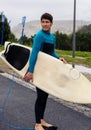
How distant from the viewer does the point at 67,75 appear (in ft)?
18.1

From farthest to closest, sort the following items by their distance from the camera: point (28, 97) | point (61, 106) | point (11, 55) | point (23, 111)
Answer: point (28, 97), point (61, 106), point (23, 111), point (11, 55)

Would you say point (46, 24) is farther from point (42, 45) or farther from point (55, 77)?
point (55, 77)

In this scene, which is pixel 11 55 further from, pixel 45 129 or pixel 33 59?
pixel 45 129

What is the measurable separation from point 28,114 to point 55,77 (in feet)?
5.47

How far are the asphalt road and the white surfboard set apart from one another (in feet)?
2.71

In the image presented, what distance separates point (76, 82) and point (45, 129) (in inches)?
32.5

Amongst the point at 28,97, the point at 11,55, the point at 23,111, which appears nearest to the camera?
the point at 11,55

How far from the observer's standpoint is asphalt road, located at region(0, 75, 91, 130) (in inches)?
245

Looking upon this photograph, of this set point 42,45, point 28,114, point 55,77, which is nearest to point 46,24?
point 42,45

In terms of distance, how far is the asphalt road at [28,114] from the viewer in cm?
623

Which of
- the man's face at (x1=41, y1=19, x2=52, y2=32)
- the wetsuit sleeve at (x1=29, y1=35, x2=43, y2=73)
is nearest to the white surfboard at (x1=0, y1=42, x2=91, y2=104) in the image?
the wetsuit sleeve at (x1=29, y1=35, x2=43, y2=73)

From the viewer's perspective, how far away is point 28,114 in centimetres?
698

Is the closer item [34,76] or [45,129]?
[34,76]

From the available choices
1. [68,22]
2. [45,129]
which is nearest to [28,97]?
[45,129]
